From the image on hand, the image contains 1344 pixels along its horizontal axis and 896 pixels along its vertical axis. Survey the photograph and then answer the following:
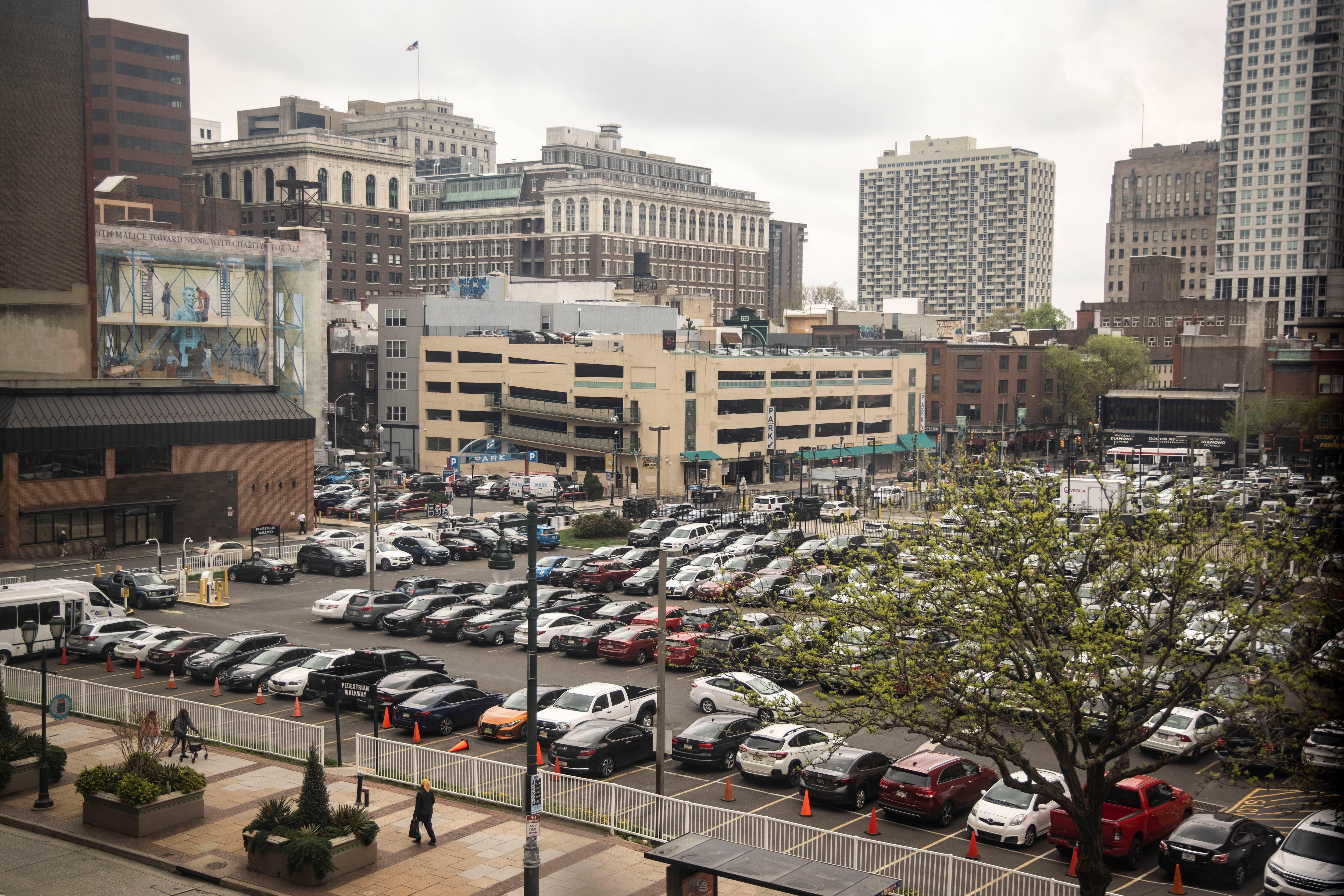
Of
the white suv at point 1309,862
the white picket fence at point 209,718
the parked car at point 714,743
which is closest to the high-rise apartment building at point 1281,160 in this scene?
the white suv at point 1309,862

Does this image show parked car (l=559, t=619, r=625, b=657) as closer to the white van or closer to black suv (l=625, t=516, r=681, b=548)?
black suv (l=625, t=516, r=681, b=548)

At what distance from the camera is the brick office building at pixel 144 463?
58.0m

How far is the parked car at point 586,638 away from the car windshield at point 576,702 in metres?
8.54

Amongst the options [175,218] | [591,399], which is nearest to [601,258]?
[175,218]

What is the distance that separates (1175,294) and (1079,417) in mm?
46420

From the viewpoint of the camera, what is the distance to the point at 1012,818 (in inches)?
890

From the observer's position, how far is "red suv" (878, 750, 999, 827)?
77.7ft

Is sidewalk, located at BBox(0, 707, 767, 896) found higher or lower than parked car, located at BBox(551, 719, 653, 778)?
lower

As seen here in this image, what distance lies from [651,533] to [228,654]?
1213 inches

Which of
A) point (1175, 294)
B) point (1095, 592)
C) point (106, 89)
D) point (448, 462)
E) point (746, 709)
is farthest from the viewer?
point (1175, 294)

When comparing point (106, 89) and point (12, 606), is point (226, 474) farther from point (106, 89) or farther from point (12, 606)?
point (106, 89)

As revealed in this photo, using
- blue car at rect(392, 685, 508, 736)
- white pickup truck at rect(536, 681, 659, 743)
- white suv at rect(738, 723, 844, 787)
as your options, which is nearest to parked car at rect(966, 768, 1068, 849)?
white suv at rect(738, 723, 844, 787)

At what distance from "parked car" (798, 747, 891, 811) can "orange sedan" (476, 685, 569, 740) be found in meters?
7.69

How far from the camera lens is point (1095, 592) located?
2059 centimetres
